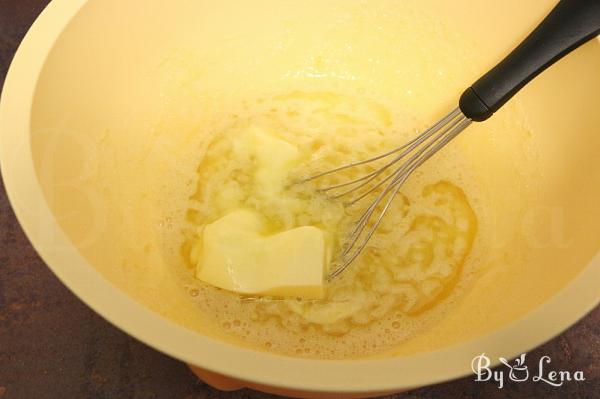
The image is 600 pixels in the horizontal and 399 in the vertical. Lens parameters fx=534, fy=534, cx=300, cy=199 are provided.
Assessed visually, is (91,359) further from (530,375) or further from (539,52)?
(539,52)

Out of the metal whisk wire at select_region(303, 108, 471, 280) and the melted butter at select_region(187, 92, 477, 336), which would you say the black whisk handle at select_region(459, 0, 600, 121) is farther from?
the melted butter at select_region(187, 92, 477, 336)

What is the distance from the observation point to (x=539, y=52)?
692 mm

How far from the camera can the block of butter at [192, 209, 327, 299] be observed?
72 centimetres

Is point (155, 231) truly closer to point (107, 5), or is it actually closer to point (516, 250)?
point (107, 5)

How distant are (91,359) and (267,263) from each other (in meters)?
0.33

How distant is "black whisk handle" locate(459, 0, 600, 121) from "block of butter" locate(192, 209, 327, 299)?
285 millimetres

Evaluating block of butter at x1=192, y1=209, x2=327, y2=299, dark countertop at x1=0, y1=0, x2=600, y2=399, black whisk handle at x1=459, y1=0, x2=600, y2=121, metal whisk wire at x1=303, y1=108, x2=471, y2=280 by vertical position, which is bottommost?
dark countertop at x1=0, y1=0, x2=600, y2=399

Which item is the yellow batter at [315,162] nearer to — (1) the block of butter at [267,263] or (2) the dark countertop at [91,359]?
(1) the block of butter at [267,263]

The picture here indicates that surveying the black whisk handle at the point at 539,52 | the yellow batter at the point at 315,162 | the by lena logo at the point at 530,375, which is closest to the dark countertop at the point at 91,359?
the by lena logo at the point at 530,375

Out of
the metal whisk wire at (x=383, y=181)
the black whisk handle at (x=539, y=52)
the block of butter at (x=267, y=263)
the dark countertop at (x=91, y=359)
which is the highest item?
the black whisk handle at (x=539, y=52)

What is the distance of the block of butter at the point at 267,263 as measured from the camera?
720 mm

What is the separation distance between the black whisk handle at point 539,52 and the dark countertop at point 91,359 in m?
0.42

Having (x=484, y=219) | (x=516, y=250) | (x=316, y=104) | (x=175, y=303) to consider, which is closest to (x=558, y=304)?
(x=516, y=250)

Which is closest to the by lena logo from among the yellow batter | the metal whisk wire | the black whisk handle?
the yellow batter
